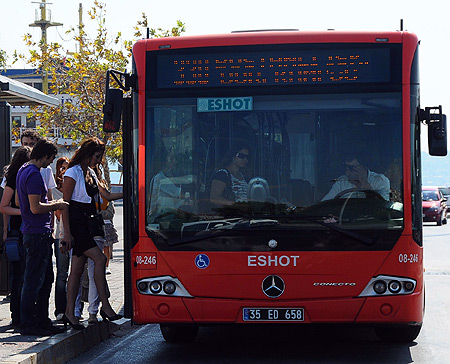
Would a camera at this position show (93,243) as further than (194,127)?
Yes

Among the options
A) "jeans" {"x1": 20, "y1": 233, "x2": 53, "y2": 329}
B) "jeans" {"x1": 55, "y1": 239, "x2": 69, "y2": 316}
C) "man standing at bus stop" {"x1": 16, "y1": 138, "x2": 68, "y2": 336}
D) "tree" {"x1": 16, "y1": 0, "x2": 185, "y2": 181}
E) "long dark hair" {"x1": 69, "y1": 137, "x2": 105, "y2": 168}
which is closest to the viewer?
"man standing at bus stop" {"x1": 16, "y1": 138, "x2": 68, "y2": 336}

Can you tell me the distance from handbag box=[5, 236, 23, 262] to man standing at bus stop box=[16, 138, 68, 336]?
0.41 metres

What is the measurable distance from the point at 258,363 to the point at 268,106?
2231mm

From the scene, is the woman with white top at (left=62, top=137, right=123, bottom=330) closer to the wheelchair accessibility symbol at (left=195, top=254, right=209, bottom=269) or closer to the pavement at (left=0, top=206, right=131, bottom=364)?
the pavement at (left=0, top=206, right=131, bottom=364)

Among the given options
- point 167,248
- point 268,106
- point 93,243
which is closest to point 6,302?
point 93,243

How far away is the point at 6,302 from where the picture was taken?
11250mm

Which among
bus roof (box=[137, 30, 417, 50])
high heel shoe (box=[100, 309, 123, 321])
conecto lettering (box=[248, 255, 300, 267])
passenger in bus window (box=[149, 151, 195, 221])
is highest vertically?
bus roof (box=[137, 30, 417, 50])

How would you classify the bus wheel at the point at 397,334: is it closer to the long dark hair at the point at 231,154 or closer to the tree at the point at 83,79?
the long dark hair at the point at 231,154

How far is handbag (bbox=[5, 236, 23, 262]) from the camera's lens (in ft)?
29.4

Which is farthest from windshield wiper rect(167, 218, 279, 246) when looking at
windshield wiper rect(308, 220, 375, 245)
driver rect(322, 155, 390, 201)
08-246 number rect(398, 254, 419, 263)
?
08-246 number rect(398, 254, 419, 263)

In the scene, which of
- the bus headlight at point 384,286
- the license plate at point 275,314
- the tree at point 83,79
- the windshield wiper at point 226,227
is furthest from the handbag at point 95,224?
the tree at point 83,79

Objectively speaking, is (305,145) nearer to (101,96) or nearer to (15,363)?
(15,363)

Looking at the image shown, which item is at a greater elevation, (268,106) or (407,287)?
(268,106)

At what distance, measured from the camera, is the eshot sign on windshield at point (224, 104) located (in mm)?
7934
